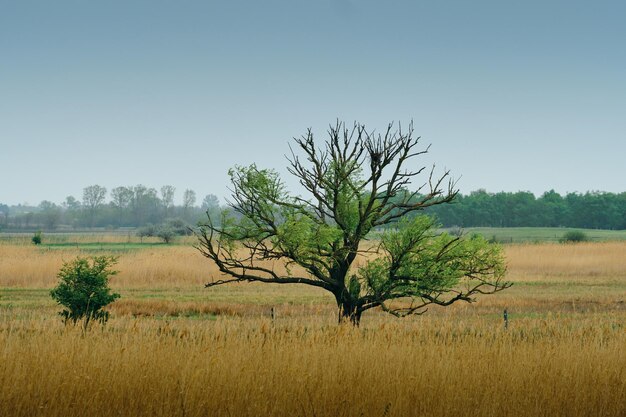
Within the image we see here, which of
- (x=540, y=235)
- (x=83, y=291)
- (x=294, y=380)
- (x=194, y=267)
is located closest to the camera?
(x=294, y=380)

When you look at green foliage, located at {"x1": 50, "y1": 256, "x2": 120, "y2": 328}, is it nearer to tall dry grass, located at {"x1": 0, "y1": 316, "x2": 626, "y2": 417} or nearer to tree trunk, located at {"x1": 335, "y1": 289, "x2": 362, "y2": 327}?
tree trunk, located at {"x1": 335, "y1": 289, "x2": 362, "y2": 327}

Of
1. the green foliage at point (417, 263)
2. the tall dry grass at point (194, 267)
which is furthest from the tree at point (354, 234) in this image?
the tall dry grass at point (194, 267)

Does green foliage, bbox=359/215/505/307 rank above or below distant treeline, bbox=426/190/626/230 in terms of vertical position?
below

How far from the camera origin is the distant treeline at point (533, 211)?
153 m

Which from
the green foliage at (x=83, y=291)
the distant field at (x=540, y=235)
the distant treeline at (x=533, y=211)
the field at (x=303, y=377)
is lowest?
the field at (x=303, y=377)

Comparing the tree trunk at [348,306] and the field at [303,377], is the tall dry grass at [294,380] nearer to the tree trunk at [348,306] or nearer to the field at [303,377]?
the field at [303,377]

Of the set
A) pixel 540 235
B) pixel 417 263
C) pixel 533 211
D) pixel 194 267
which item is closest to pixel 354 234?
pixel 417 263

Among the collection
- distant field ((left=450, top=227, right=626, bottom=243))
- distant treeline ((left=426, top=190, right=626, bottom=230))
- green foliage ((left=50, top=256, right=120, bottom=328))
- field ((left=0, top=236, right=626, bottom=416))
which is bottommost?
field ((left=0, top=236, right=626, bottom=416))

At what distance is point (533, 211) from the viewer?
16250cm

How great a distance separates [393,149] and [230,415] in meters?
9.40

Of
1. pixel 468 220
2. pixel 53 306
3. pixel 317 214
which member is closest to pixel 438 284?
pixel 317 214

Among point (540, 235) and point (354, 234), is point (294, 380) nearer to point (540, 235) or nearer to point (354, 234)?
point (354, 234)

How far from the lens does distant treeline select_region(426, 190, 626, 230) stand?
15275 centimetres

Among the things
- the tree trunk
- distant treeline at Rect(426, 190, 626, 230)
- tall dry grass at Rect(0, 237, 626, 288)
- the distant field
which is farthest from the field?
distant treeline at Rect(426, 190, 626, 230)
